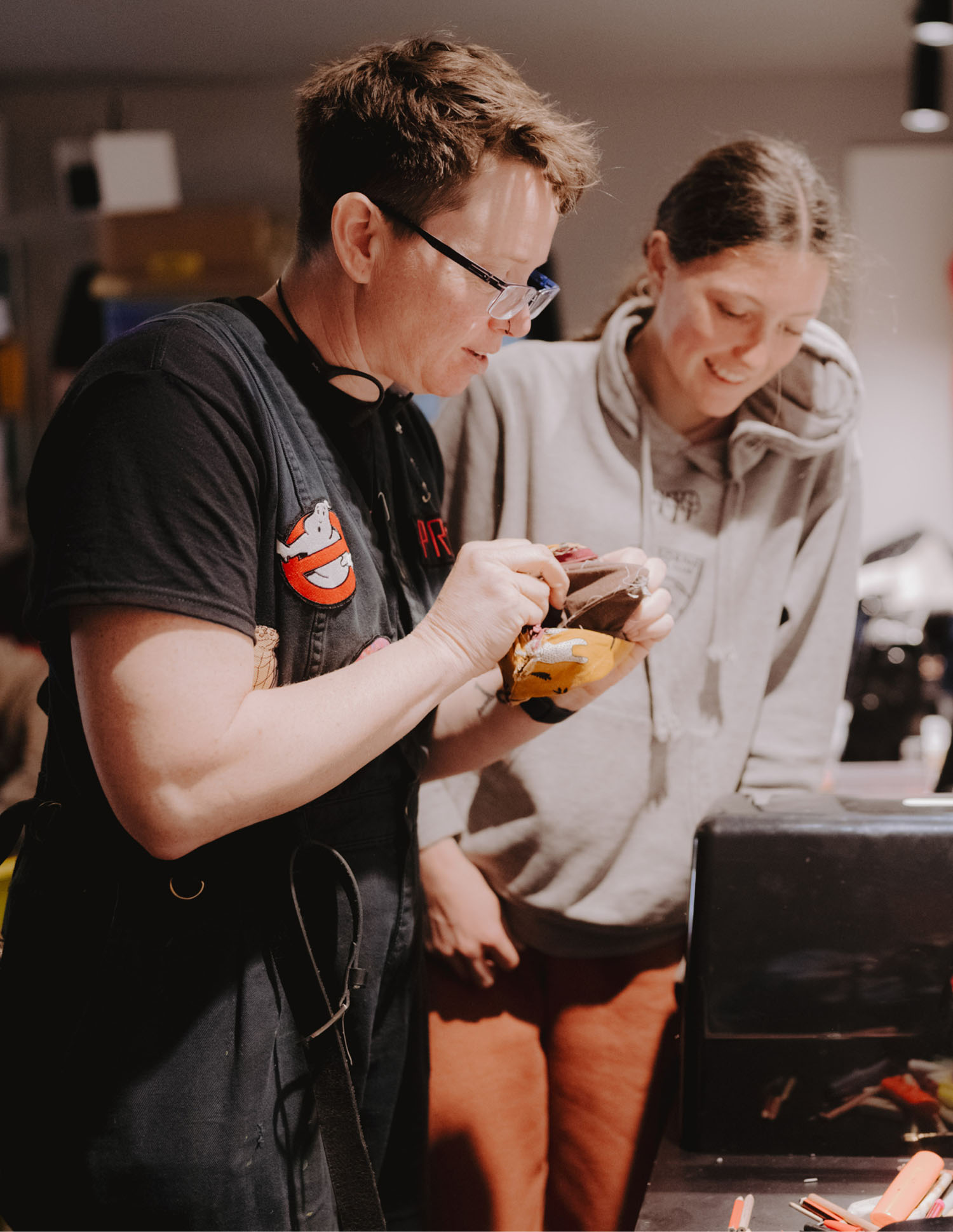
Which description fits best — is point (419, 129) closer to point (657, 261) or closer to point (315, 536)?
point (315, 536)

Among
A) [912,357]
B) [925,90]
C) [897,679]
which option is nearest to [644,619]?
[897,679]

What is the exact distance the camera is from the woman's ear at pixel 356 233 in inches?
35.0

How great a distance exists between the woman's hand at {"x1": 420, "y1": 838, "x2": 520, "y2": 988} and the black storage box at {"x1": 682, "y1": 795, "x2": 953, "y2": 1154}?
1.20 feet

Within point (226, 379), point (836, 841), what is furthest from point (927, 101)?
point (226, 379)

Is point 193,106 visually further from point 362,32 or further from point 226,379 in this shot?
point 226,379

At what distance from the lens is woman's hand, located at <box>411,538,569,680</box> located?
0.90 meters

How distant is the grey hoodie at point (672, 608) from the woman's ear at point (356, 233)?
40 cm

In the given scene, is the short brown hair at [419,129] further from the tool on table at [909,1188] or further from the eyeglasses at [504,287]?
the tool on table at [909,1188]

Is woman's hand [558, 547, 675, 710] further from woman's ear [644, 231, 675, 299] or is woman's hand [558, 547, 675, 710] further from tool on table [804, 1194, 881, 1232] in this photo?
tool on table [804, 1194, 881, 1232]

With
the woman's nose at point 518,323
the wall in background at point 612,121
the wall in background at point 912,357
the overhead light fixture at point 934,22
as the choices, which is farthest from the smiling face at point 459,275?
the overhead light fixture at point 934,22

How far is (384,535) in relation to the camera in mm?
1039

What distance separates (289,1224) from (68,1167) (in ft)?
0.69

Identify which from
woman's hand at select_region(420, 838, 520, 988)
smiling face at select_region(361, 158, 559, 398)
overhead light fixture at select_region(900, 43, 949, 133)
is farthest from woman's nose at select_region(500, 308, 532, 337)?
overhead light fixture at select_region(900, 43, 949, 133)

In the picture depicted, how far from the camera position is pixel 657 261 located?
127 centimetres
